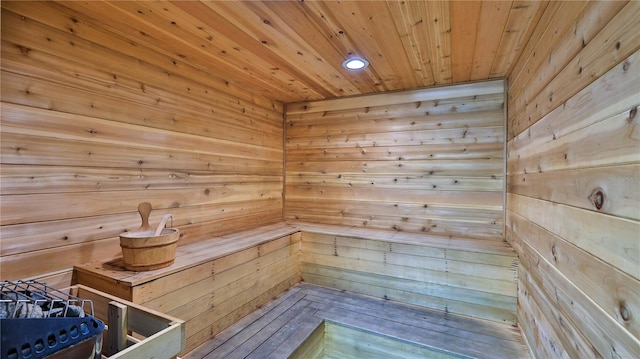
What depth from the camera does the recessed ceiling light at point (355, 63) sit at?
6.60 ft

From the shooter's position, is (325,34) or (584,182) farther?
(325,34)

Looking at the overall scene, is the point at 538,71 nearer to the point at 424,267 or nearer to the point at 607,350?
the point at 607,350

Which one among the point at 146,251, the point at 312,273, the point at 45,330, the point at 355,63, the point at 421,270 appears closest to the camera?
the point at 45,330

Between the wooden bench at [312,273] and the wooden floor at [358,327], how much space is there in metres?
0.09

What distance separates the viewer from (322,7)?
4.60 feet

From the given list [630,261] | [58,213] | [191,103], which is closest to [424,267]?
[630,261]

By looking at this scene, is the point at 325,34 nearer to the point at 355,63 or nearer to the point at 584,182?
the point at 355,63

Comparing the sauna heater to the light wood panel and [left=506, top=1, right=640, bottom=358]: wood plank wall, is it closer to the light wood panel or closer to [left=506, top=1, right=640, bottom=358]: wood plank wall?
the light wood panel

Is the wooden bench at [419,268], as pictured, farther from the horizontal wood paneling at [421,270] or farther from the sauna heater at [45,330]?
the sauna heater at [45,330]

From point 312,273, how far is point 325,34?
2.06m

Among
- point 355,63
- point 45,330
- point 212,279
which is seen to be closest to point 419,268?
point 212,279

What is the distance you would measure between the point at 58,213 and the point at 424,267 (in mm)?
2393

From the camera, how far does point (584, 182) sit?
97 cm

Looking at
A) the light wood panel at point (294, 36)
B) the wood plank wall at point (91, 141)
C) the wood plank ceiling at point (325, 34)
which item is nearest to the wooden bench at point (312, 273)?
the wood plank wall at point (91, 141)
